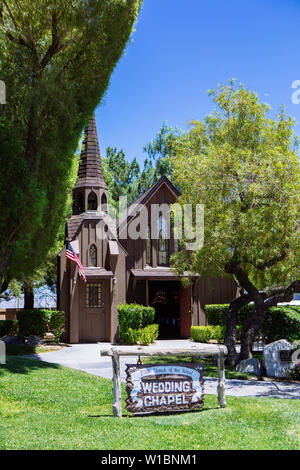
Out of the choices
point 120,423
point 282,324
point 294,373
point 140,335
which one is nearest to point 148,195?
point 140,335

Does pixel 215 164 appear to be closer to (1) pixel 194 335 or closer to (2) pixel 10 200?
(2) pixel 10 200

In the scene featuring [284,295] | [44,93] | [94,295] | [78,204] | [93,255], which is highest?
[44,93]

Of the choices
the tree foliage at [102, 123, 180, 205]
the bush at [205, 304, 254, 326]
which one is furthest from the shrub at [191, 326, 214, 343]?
the tree foliage at [102, 123, 180, 205]

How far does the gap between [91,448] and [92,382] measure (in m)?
4.51

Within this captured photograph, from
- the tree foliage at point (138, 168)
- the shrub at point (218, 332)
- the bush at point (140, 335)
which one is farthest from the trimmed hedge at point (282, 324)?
the tree foliage at point (138, 168)

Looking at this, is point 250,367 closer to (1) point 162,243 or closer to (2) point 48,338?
(1) point 162,243

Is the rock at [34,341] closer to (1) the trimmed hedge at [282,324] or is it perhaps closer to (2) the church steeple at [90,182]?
(2) the church steeple at [90,182]

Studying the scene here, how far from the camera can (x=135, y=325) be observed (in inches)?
696

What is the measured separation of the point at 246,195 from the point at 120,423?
697cm

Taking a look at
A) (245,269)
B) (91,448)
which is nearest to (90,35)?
(245,269)

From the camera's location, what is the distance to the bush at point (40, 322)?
57.5ft

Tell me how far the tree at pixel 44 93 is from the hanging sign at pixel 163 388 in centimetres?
569

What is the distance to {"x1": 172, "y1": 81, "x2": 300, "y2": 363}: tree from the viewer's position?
1095cm

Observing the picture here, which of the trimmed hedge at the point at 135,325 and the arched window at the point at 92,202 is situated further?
the arched window at the point at 92,202
